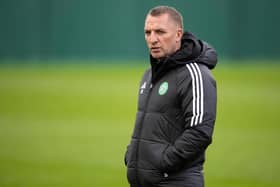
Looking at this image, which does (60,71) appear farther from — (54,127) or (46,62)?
(54,127)

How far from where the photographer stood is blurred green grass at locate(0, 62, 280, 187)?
8133mm

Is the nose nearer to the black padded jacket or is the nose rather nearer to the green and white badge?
the black padded jacket

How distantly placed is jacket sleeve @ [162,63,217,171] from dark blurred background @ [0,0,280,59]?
843 centimetres

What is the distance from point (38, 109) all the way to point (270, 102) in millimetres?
4230

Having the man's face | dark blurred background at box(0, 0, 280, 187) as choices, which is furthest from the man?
dark blurred background at box(0, 0, 280, 187)

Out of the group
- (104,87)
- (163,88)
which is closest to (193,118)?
(163,88)

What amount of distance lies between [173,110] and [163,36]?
1.43ft

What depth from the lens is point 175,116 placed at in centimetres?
388

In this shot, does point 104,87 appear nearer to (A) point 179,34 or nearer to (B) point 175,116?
(A) point 179,34

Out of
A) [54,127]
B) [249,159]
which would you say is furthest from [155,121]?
[54,127]

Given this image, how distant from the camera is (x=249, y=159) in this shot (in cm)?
864

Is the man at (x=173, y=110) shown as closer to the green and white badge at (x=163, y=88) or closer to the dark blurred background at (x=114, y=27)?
the green and white badge at (x=163, y=88)

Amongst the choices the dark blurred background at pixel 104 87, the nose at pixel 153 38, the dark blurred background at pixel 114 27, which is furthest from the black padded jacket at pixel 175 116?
the dark blurred background at pixel 114 27

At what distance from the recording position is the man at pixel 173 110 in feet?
12.5
